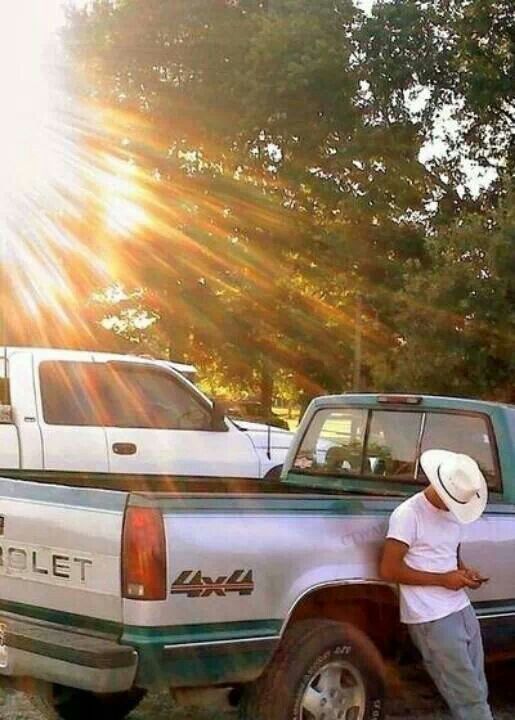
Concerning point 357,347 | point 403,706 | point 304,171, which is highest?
point 304,171

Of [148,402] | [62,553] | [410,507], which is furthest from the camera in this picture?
[148,402]

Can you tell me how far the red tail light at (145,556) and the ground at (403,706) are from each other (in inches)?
69.5

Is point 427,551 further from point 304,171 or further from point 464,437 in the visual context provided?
point 304,171

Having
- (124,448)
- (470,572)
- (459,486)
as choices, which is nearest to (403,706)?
(470,572)

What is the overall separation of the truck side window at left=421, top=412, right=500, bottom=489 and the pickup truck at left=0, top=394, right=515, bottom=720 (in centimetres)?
45

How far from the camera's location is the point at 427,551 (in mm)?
4637

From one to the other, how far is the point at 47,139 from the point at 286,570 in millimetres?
25862

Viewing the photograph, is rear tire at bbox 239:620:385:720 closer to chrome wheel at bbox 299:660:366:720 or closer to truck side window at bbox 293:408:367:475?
chrome wheel at bbox 299:660:366:720

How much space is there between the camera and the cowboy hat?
15.0ft

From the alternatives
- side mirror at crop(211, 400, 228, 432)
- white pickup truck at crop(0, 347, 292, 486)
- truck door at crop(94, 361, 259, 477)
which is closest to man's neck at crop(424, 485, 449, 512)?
white pickup truck at crop(0, 347, 292, 486)

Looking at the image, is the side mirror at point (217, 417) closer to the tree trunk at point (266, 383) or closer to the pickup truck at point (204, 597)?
the pickup truck at point (204, 597)

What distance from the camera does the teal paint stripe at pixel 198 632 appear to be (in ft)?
13.1

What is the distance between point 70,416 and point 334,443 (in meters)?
3.10

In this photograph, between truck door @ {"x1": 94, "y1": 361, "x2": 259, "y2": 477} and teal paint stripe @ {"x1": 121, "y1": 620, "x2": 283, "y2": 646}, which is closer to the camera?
teal paint stripe @ {"x1": 121, "y1": 620, "x2": 283, "y2": 646}
